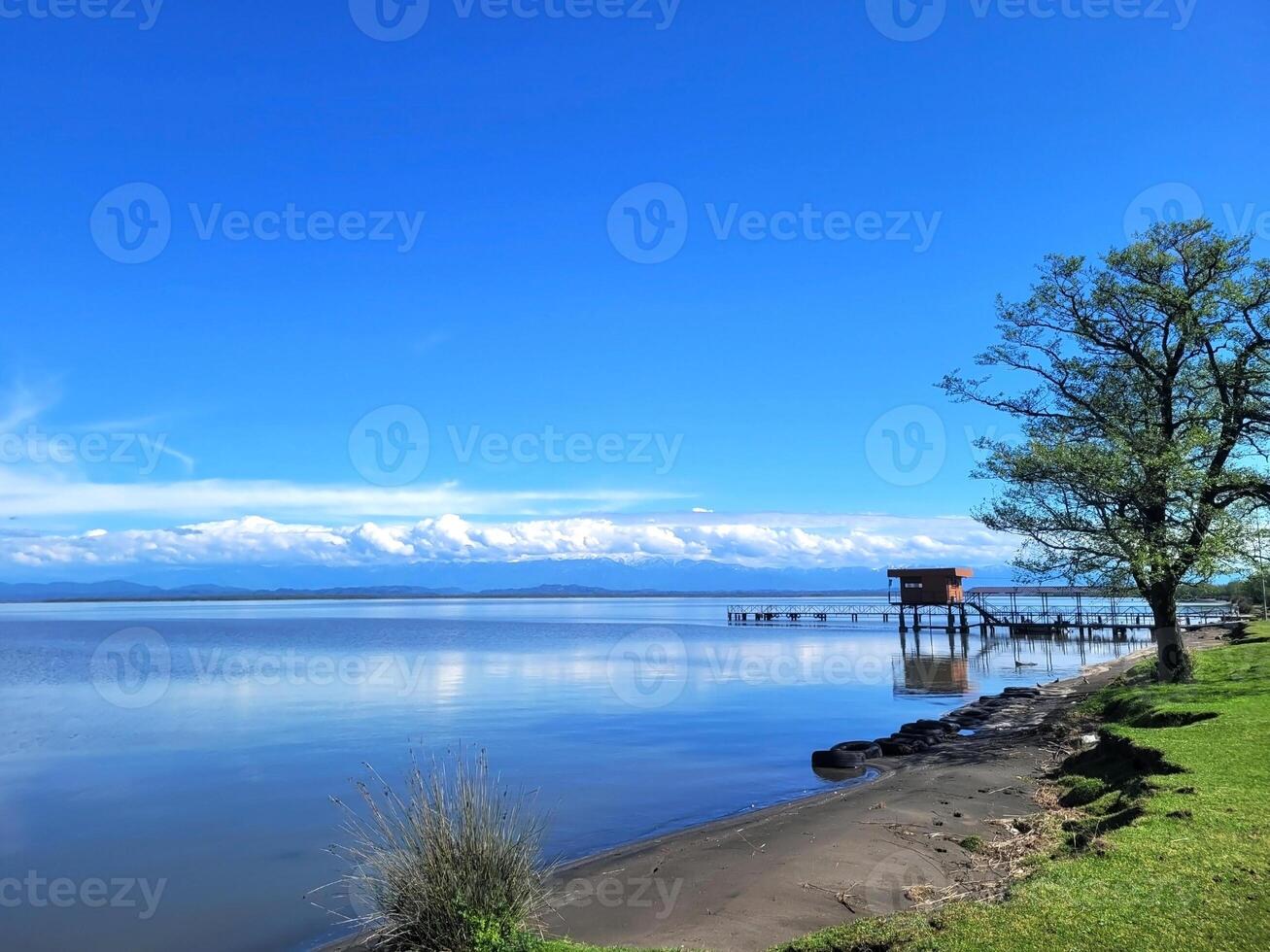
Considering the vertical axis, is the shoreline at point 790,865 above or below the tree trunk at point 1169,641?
below

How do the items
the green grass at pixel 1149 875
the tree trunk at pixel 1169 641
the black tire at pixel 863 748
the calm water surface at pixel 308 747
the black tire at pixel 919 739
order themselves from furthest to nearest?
the black tire at pixel 919 739 → the black tire at pixel 863 748 → the tree trunk at pixel 1169 641 → the calm water surface at pixel 308 747 → the green grass at pixel 1149 875

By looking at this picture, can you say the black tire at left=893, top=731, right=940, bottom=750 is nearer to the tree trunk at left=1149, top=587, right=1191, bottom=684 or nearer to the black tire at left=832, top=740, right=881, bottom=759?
the black tire at left=832, top=740, right=881, bottom=759

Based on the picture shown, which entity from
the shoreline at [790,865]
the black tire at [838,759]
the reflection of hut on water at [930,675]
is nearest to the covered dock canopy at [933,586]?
the reflection of hut on water at [930,675]

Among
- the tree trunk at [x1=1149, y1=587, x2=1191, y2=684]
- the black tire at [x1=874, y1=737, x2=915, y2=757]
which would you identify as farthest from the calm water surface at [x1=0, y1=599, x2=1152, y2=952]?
the tree trunk at [x1=1149, y1=587, x2=1191, y2=684]

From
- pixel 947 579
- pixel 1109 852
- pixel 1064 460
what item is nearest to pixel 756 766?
pixel 1064 460

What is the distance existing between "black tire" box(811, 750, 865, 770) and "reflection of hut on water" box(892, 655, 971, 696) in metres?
19.4

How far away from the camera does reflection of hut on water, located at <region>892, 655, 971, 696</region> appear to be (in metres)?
40.9

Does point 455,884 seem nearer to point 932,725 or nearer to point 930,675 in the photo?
point 932,725

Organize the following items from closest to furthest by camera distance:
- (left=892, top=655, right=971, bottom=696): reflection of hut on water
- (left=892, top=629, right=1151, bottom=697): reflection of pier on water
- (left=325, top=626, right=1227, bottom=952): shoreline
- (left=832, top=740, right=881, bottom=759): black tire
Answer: (left=325, top=626, right=1227, bottom=952): shoreline < (left=832, top=740, right=881, bottom=759): black tire < (left=892, top=655, right=971, bottom=696): reflection of hut on water < (left=892, top=629, right=1151, bottom=697): reflection of pier on water

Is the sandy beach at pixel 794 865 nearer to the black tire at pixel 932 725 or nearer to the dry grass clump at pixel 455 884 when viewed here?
the dry grass clump at pixel 455 884

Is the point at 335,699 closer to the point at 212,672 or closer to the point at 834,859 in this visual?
the point at 212,672

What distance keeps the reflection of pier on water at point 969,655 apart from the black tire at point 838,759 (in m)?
19.0

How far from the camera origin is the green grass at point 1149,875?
6.62 metres

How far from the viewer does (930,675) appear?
1901 inches
